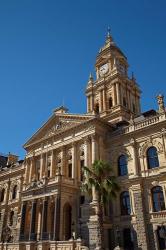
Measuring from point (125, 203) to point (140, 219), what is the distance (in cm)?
330

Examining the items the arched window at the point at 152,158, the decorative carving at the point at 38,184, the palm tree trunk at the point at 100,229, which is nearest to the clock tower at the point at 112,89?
the arched window at the point at 152,158

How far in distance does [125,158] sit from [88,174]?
27.2ft

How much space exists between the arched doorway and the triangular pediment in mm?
11560

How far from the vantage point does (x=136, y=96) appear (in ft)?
185

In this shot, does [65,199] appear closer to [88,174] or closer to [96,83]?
[88,174]

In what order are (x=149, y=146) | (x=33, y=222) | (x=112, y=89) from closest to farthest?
(x=149, y=146) < (x=33, y=222) < (x=112, y=89)

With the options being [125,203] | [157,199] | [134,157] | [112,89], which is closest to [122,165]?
[134,157]

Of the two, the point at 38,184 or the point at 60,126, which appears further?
the point at 60,126

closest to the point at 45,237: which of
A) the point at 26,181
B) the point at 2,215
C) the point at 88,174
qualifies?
the point at 88,174

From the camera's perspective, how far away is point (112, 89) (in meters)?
51.9

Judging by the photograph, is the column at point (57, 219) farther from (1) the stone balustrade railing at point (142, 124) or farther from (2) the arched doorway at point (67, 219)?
(1) the stone balustrade railing at point (142, 124)

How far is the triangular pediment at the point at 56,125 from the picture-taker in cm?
4184

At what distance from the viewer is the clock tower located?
162 feet

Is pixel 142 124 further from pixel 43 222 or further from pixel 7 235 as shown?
pixel 7 235
